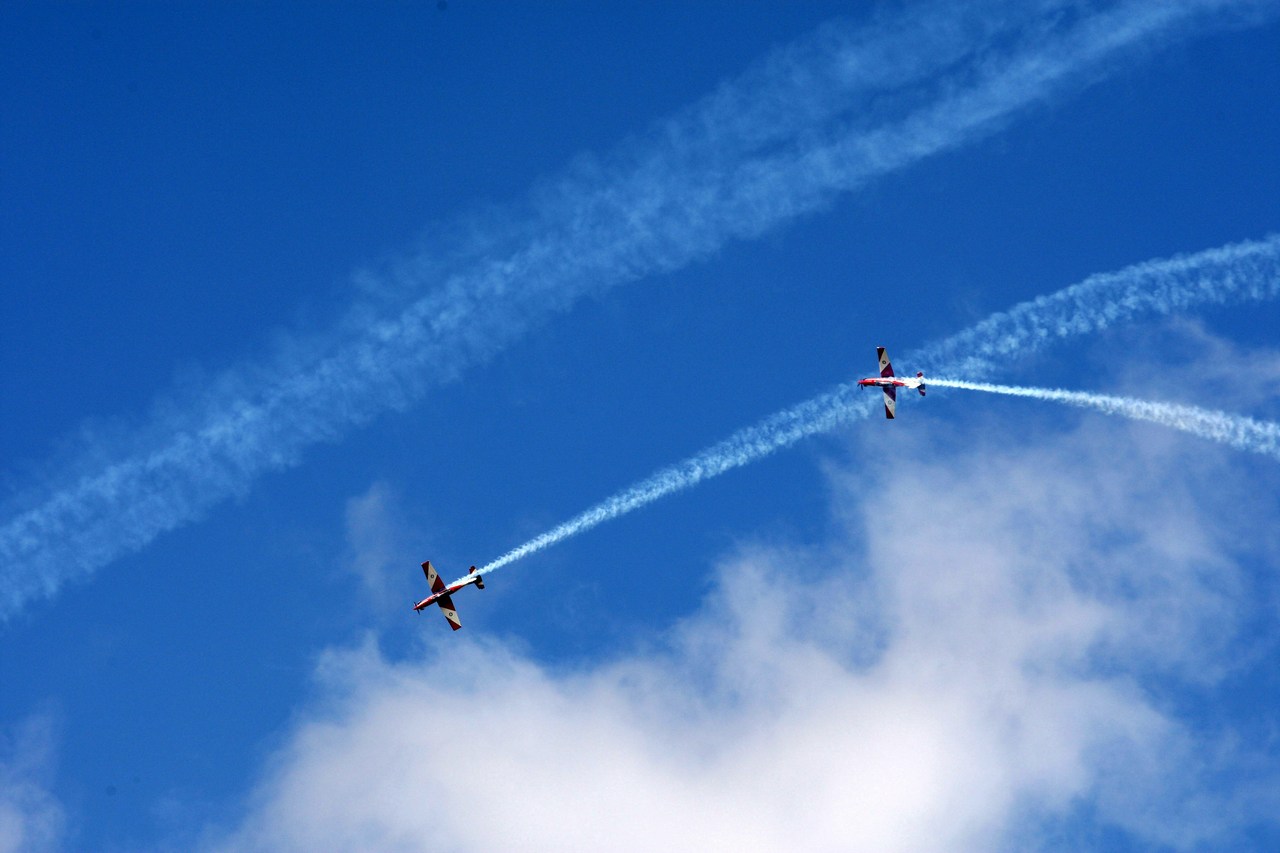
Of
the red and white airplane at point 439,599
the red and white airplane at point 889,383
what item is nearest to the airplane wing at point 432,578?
the red and white airplane at point 439,599

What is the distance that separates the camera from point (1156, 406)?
2906 inches

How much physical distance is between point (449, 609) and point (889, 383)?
31.8 metres

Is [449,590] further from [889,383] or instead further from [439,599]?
[889,383]

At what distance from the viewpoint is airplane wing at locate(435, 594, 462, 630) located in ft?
316

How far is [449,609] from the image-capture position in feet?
317

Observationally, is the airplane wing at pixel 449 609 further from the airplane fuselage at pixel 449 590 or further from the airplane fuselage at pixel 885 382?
the airplane fuselage at pixel 885 382

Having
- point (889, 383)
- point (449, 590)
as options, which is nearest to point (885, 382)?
point (889, 383)

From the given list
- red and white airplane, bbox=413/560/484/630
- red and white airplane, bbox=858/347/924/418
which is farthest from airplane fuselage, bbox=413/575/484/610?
red and white airplane, bbox=858/347/924/418

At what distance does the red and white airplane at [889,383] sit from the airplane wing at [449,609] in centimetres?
2990

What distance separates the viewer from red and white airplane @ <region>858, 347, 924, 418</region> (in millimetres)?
91812

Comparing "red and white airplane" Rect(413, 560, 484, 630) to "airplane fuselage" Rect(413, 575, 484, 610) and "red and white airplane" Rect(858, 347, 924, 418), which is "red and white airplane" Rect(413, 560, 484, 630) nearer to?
"airplane fuselage" Rect(413, 575, 484, 610)

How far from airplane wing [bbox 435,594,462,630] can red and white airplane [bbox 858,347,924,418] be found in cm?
2990

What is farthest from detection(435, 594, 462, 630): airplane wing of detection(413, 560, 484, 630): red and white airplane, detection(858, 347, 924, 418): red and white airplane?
detection(858, 347, 924, 418): red and white airplane

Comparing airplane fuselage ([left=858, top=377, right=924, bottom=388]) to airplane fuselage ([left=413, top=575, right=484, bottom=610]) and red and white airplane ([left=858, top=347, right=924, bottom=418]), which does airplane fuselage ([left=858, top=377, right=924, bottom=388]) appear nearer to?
red and white airplane ([left=858, top=347, right=924, bottom=418])
